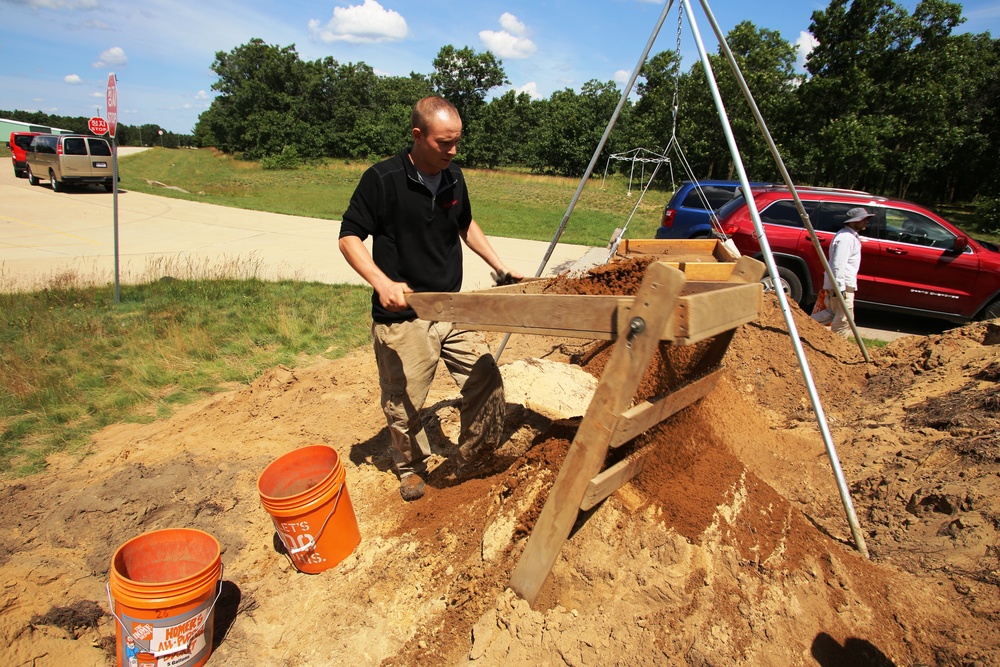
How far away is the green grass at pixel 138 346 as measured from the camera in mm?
4434

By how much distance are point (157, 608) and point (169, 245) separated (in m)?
11.7

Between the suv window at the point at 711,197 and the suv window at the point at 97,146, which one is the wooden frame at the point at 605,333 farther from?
the suv window at the point at 97,146

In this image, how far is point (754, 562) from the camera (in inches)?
93.5

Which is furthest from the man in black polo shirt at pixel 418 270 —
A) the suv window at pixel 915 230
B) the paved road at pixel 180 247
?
the suv window at pixel 915 230

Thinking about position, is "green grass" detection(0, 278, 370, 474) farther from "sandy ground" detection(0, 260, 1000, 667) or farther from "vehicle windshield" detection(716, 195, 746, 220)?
"vehicle windshield" detection(716, 195, 746, 220)

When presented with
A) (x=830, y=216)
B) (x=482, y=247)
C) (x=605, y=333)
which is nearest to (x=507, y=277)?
(x=482, y=247)

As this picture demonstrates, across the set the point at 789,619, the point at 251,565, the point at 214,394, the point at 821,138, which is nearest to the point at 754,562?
the point at 789,619

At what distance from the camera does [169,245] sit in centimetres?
1188

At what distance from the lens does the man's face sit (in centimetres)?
276

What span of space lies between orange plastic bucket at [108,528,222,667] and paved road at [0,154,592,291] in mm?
6391

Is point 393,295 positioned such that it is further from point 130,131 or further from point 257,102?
point 130,131

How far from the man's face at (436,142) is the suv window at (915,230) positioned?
6.99 meters

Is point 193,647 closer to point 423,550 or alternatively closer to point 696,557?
point 423,550

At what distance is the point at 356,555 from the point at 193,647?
0.85 metres
